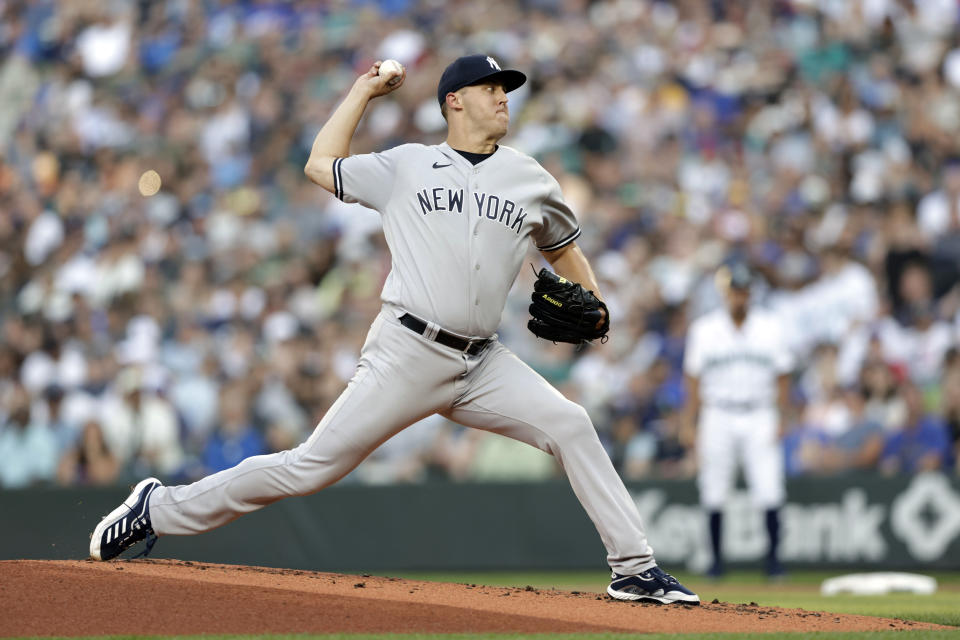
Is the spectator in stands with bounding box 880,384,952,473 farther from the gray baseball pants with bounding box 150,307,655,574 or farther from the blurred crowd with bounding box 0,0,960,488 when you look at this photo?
the gray baseball pants with bounding box 150,307,655,574

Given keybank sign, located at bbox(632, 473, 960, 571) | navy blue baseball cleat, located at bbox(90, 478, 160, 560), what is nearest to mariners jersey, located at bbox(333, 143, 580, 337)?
navy blue baseball cleat, located at bbox(90, 478, 160, 560)

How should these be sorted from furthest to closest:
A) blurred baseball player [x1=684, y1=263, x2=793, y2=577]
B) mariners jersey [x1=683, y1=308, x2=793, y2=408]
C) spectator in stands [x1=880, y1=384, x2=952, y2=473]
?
spectator in stands [x1=880, y1=384, x2=952, y2=473] < mariners jersey [x1=683, y1=308, x2=793, y2=408] < blurred baseball player [x1=684, y1=263, x2=793, y2=577]

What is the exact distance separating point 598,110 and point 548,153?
0.86 m

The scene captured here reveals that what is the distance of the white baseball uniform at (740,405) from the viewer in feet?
30.2

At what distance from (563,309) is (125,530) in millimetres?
2004

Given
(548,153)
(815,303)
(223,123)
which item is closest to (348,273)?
(548,153)

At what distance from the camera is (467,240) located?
5109 millimetres

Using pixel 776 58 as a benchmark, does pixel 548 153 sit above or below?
below

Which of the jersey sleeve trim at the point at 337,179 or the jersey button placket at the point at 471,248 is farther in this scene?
the jersey sleeve trim at the point at 337,179

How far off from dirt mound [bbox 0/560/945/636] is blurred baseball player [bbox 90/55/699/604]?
0.31 metres

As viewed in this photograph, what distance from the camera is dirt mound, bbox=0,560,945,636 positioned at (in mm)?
4762

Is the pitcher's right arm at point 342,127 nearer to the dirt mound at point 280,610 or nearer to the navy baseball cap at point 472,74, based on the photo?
the navy baseball cap at point 472,74

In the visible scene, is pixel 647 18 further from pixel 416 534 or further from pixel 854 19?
pixel 416 534

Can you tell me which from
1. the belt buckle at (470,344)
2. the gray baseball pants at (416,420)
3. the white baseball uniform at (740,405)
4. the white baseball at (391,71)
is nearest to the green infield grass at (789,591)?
the white baseball uniform at (740,405)
